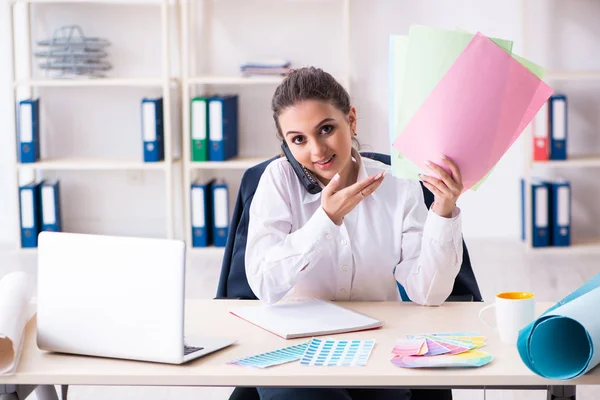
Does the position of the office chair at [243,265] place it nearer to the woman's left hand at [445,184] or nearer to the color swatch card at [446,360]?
the woman's left hand at [445,184]

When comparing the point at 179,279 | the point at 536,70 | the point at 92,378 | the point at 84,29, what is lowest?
the point at 92,378

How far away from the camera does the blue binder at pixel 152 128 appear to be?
15.6ft

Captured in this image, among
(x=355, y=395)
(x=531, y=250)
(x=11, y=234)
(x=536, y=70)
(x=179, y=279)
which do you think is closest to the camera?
(x=179, y=279)

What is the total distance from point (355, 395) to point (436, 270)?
30cm

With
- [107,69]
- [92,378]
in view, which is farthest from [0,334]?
[107,69]

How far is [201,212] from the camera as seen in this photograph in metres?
4.79

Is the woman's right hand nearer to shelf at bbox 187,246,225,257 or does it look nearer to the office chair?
the office chair

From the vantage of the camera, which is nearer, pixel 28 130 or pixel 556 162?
pixel 556 162

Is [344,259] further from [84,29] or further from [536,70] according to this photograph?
[84,29]

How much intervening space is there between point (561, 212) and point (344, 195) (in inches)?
125

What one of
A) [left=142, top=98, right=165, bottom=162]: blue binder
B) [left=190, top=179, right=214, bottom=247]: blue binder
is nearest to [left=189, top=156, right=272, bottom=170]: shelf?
[left=190, top=179, right=214, bottom=247]: blue binder

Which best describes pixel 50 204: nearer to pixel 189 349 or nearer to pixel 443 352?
pixel 189 349

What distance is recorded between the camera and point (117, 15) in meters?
4.96

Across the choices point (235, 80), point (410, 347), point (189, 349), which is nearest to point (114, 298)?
point (189, 349)
